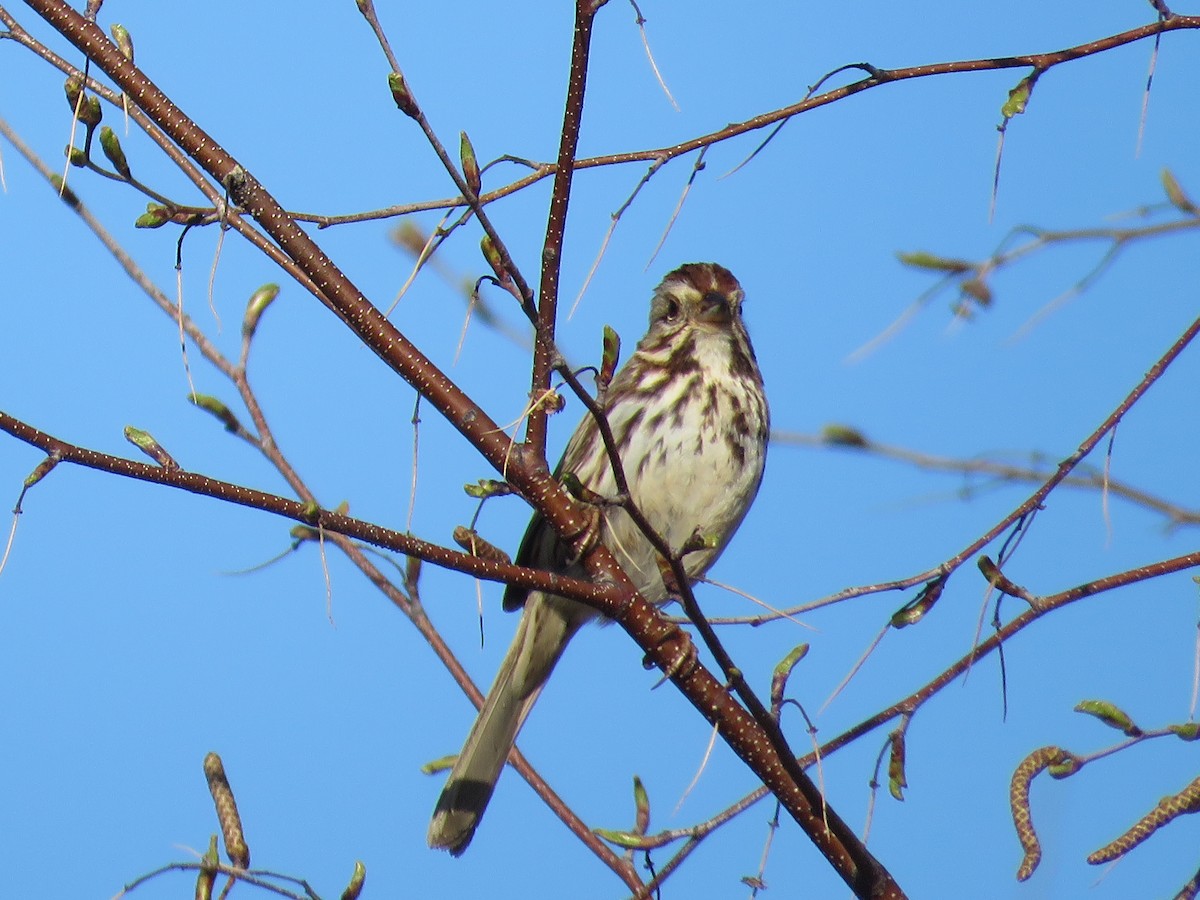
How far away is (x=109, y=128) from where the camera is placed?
7.95 ft

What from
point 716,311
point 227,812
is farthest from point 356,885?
point 716,311

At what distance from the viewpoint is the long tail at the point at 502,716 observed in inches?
174

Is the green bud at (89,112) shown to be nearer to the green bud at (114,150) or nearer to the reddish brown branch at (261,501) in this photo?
the green bud at (114,150)

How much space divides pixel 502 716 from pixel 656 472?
995mm

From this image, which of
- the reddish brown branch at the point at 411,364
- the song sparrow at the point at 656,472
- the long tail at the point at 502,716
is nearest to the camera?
the reddish brown branch at the point at 411,364

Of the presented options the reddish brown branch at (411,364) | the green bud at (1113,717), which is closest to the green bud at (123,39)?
the reddish brown branch at (411,364)

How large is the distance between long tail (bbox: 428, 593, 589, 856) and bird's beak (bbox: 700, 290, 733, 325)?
1094 mm

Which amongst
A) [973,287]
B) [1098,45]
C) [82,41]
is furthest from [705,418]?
[82,41]

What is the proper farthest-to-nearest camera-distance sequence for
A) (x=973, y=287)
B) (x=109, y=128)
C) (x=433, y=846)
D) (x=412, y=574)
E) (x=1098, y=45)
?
(x=433, y=846)
(x=412, y=574)
(x=973, y=287)
(x=1098, y=45)
(x=109, y=128)

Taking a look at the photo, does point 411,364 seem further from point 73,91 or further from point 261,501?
point 73,91

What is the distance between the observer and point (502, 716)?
4801 mm

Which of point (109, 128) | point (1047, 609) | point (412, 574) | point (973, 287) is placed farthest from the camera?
point (412, 574)

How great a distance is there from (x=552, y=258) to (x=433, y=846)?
7.96ft

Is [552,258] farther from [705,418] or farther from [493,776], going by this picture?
[493,776]
